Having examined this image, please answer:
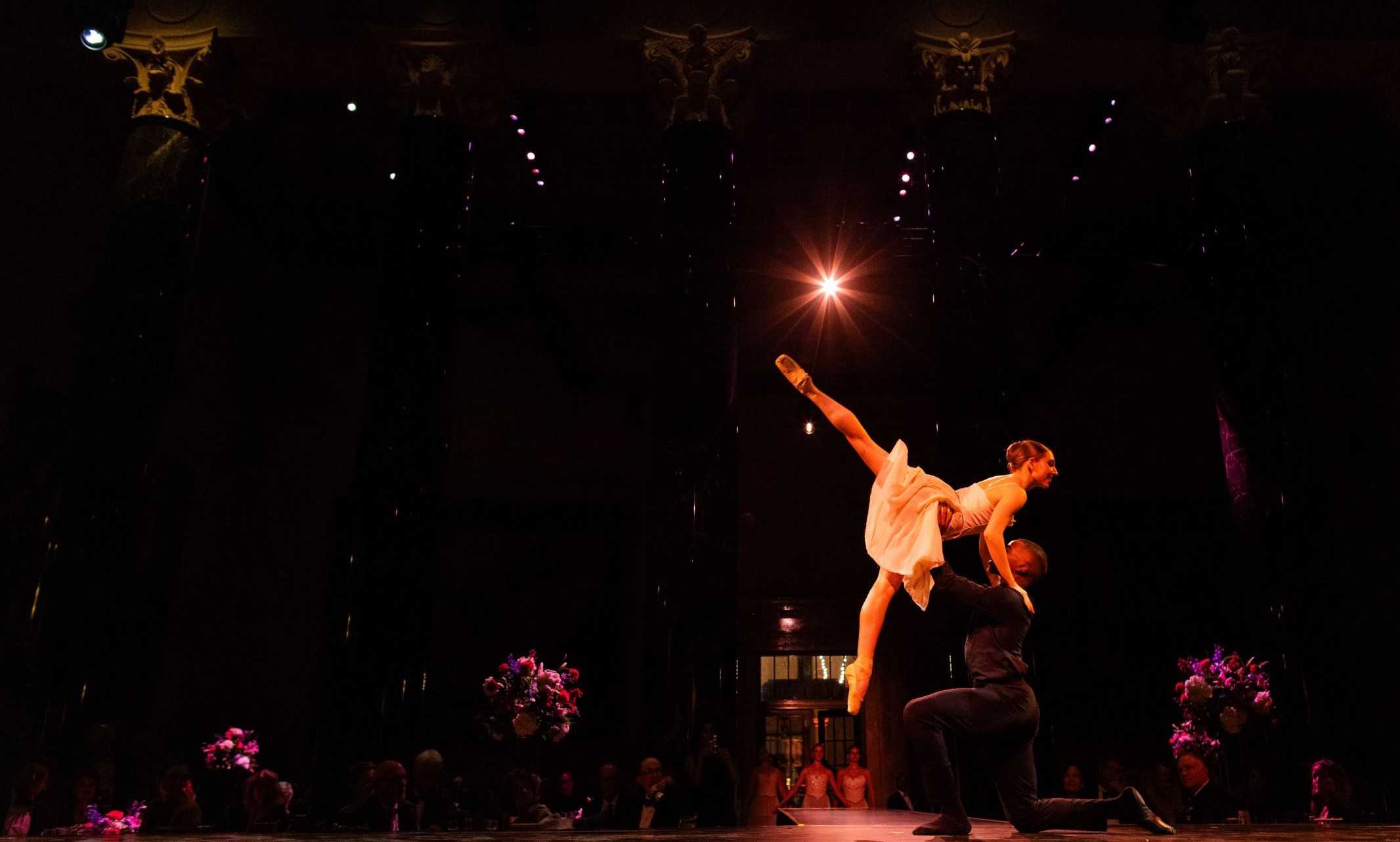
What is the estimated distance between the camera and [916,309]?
59.0 feet

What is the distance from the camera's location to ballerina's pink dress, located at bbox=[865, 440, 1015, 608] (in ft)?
17.1

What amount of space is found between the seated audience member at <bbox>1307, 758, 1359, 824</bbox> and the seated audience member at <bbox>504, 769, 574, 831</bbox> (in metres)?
5.98

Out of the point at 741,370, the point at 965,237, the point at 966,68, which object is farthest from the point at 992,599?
the point at 741,370

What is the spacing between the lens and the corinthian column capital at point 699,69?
1052 centimetres

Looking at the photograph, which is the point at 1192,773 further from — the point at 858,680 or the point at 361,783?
the point at 361,783

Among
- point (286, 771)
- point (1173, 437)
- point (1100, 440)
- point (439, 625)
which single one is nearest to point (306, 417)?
point (439, 625)

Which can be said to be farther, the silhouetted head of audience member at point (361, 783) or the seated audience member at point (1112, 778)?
the seated audience member at point (1112, 778)

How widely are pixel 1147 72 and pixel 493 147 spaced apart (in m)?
8.37

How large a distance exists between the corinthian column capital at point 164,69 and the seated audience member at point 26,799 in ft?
20.8

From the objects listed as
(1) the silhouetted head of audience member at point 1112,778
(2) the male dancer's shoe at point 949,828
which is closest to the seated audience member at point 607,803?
(2) the male dancer's shoe at point 949,828

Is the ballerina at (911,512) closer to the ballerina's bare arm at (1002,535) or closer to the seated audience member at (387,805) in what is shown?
the ballerina's bare arm at (1002,535)

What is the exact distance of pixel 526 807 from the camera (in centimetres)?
891

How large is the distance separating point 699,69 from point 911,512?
22.1 feet

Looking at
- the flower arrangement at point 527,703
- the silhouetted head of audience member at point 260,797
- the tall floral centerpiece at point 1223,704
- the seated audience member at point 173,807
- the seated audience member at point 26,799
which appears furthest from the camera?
the flower arrangement at point 527,703
